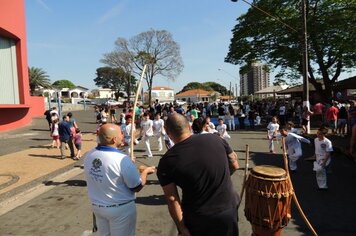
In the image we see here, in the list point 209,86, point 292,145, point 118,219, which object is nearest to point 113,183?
point 118,219

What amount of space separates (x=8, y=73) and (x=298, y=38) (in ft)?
62.3

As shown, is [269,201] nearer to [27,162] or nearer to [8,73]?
[27,162]

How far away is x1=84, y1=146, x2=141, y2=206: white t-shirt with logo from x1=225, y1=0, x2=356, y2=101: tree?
19921 millimetres

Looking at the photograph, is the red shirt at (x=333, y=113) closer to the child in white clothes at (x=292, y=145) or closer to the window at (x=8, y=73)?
the child in white clothes at (x=292, y=145)

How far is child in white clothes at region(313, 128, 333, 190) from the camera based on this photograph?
7.57 meters

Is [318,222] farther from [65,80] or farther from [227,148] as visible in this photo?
[65,80]

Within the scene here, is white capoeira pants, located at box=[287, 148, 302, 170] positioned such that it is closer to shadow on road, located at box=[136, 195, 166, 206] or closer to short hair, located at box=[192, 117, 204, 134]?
short hair, located at box=[192, 117, 204, 134]

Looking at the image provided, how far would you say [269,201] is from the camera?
3.75 meters

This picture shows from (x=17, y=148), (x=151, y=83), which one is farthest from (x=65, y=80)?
(x=17, y=148)

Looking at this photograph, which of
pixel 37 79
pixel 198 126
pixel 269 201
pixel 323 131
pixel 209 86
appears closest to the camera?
pixel 269 201

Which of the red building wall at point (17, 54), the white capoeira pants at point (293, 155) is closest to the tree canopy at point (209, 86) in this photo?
the red building wall at point (17, 54)

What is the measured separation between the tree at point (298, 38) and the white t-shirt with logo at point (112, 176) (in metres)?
19.9

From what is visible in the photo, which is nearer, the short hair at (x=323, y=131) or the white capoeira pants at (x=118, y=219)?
the white capoeira pants at (x=118, y=219)

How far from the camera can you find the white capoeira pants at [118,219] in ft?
11.6
